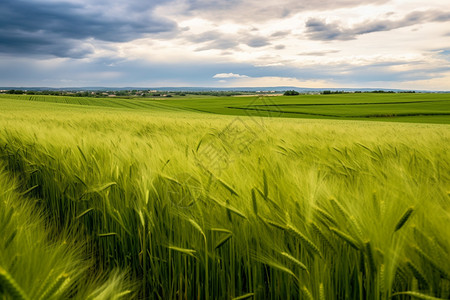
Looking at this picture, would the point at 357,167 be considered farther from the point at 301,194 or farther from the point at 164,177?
the point at 164,177

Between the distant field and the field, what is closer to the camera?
the field

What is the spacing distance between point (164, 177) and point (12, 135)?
8.85 feet

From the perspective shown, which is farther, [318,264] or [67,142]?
[67,142]

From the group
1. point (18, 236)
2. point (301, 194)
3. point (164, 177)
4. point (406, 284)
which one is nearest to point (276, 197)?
point (301, 194)

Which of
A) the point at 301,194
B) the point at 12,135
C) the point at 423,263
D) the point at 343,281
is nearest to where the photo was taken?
the point at 423,263

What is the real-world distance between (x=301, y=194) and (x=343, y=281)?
298 millimetres

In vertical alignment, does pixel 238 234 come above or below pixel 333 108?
above

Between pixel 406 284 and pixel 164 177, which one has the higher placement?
pixel 164 177

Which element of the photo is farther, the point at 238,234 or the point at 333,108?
the point at 333,108

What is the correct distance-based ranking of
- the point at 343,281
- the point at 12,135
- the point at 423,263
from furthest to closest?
the point at 12,135 → the point at 343,281 → the point at 423,263

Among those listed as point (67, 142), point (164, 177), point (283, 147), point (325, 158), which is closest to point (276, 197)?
point (164, 177)

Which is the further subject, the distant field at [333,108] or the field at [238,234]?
the distant field at [333,108]

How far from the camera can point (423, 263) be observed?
759 millimetres

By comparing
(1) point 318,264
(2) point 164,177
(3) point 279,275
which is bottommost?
(3) point 279,275
